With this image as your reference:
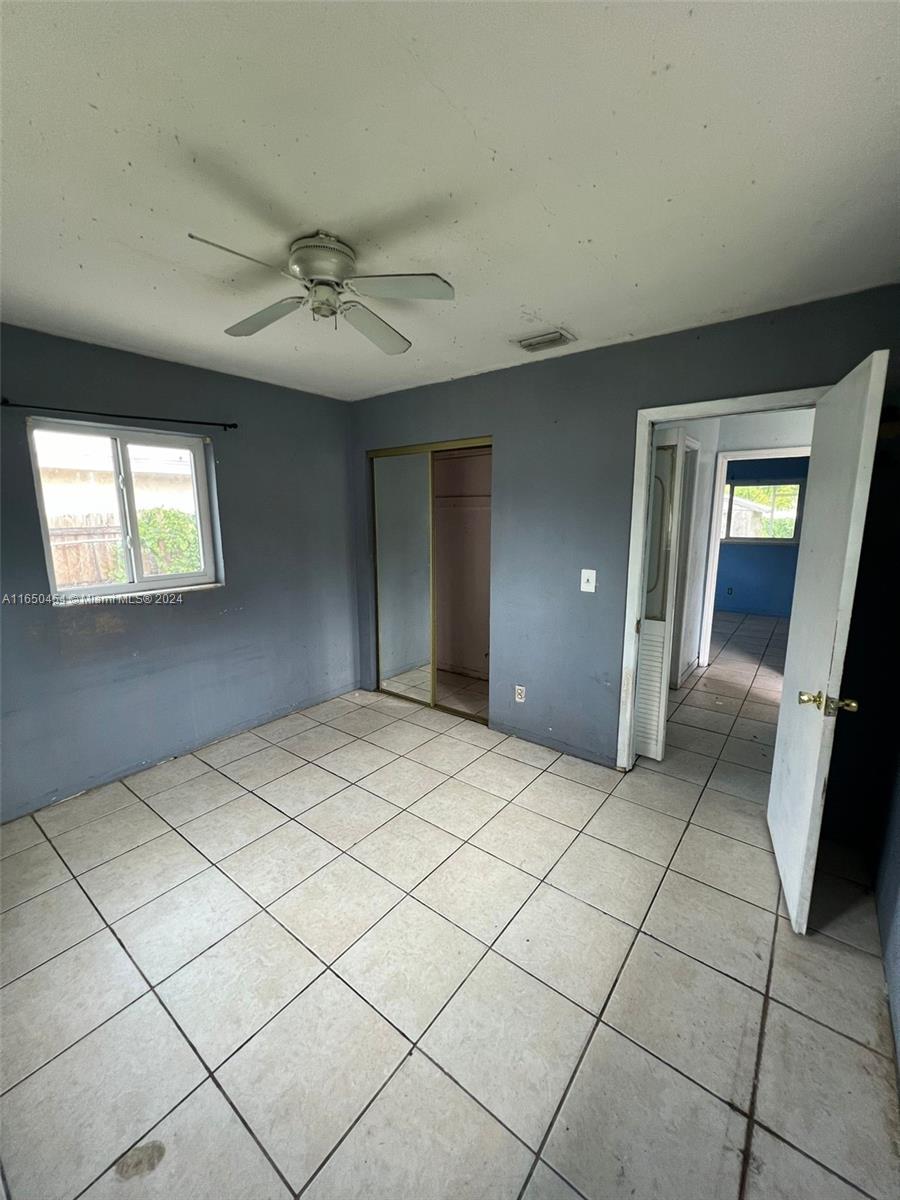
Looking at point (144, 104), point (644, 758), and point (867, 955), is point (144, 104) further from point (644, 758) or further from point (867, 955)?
point (644, 758)

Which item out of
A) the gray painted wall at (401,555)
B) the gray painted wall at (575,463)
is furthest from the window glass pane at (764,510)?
the gray painted wall at (575,463)

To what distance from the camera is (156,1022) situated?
1470 mm

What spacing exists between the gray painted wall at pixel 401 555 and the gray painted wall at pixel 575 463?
0.67 metres

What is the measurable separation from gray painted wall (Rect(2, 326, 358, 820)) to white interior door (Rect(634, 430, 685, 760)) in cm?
242

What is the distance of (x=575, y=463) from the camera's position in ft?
9.09

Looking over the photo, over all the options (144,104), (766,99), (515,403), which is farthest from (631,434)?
(144,104)

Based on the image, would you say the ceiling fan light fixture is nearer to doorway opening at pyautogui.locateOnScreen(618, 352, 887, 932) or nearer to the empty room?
the empty room

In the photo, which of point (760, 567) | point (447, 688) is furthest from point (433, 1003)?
point (760, 567)

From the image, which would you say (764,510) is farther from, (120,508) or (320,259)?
(120,508)

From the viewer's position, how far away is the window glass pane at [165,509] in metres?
2.84

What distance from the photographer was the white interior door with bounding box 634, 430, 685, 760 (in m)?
2.81

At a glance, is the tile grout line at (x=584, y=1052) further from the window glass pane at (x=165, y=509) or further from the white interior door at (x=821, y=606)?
the window glass pane at (x=165, y=509)

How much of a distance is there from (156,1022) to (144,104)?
2.48m

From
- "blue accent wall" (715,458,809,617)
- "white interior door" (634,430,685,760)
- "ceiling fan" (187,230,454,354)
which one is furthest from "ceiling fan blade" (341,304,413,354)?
"blue accent wall" (715,458,809,617)
